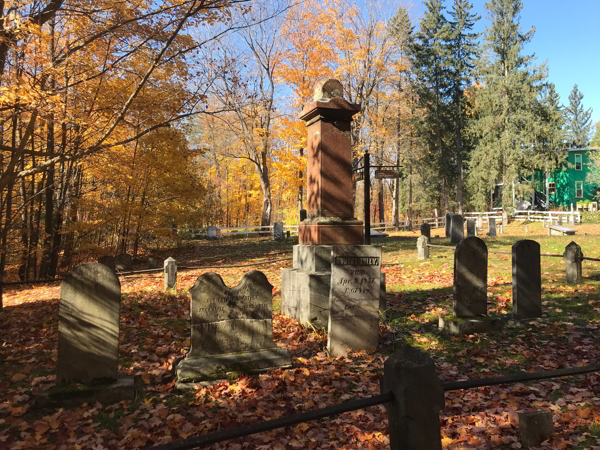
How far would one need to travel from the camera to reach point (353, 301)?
596cm

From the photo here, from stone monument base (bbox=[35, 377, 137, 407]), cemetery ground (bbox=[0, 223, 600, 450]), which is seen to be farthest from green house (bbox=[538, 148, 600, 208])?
stone monument base (bbox=[35, 377, 137, 407])

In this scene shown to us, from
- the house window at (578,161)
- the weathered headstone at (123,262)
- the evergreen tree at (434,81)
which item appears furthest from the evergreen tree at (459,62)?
the weathered headstone at (123,262)

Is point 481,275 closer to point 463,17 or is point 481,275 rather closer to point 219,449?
point 219,449

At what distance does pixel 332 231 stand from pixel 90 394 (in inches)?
192

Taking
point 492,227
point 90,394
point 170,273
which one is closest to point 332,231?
point 90,394

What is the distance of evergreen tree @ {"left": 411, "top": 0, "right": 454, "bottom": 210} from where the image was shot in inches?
1384

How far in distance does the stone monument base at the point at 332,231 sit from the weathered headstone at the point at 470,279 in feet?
6.96

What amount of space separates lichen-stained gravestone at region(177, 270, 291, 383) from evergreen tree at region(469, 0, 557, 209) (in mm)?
33071

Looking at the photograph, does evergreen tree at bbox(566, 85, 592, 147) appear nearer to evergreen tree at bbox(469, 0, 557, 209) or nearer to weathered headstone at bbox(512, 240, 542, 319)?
evergreen tree at bbox(469, 0, 557, 209)

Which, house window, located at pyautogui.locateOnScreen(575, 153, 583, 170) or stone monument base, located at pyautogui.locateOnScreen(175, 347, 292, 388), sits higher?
Result: house window, located at pyautogui.locateOnScreen(575, 153, 583, 170)

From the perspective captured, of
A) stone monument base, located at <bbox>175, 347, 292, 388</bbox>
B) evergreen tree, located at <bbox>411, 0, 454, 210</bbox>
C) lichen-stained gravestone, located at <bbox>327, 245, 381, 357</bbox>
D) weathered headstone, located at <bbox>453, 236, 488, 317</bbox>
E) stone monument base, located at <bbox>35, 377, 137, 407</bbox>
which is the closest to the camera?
stone monument base, located at <bbox>35, 377, 137, 407</bbox>

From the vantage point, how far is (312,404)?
13.7 feet

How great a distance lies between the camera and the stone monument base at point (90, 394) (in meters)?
4.30

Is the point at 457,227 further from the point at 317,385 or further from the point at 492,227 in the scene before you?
the point at 317,385
